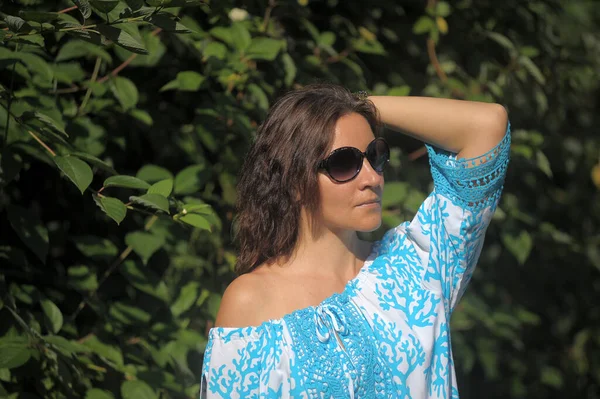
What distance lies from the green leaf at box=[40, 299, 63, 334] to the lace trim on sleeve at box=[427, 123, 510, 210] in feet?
3.09

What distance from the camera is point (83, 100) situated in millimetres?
2066

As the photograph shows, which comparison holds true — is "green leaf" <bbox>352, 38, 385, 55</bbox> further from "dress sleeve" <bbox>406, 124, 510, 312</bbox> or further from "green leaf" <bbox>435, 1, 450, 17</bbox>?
"dress sleeve" <bbox>406, 124, 510, 312</bbox>

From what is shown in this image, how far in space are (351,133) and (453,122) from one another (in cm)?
21

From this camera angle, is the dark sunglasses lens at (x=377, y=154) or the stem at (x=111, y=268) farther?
the stem at (x=111, y=268)

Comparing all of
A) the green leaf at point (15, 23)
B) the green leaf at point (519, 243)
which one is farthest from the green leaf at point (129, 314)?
the green leaf at point (519, 243)

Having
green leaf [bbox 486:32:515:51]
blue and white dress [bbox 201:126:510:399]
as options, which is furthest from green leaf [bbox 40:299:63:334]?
green leaf [bbox 486:32:515:51]

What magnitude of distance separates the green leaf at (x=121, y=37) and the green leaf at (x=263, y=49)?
24.4 inches

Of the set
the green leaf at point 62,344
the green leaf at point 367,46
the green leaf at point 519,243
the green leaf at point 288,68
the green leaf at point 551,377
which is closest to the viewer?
the green leaf at point 62,344

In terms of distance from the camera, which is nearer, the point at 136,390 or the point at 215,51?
the point at 136,390

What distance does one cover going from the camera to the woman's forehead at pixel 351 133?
1.48m

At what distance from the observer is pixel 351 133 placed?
1493 millimetres

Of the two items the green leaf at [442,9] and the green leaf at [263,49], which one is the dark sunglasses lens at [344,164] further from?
the green leaf at [442,9]

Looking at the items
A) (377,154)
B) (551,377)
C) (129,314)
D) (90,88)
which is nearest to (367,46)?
(90,88)

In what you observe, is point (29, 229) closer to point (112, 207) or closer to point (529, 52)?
point (112, 207)
